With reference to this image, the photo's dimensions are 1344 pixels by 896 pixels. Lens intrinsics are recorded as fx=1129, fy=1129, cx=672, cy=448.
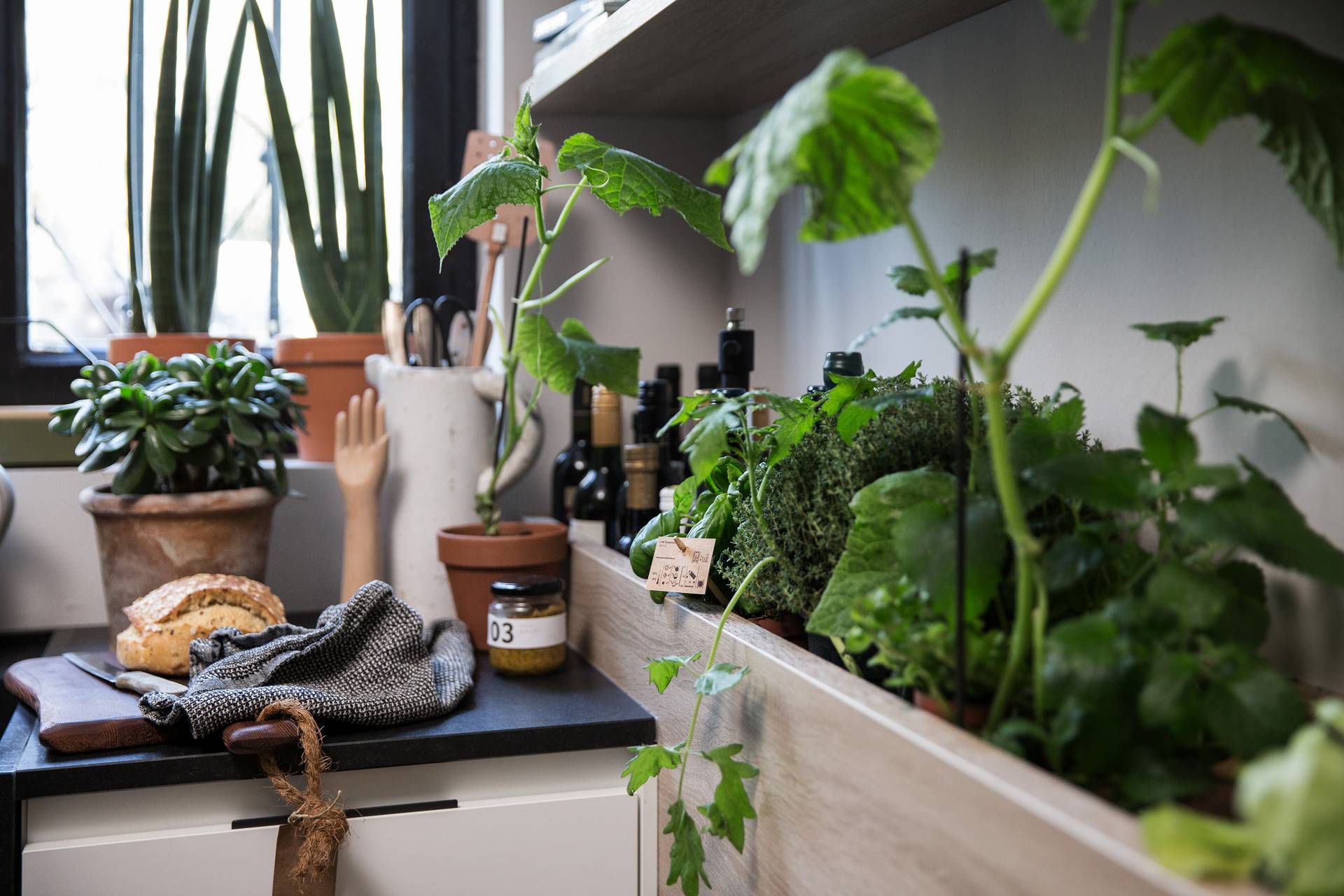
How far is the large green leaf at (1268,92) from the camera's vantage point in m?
0.52

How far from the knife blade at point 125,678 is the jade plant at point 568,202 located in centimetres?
50

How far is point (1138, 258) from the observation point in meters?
0.88

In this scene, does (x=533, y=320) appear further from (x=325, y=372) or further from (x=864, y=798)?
(x=864, y=798)

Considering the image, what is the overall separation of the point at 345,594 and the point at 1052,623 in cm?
102

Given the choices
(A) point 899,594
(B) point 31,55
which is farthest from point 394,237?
(A) point 899,594

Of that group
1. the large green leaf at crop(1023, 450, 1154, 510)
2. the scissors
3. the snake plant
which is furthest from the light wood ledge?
the snake plant

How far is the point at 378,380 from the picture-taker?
154 cm

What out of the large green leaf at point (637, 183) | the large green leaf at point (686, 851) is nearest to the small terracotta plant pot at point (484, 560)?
the large green leaf at point (637, 183)

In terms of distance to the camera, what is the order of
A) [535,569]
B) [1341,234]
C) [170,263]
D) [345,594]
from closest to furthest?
[1341,234], [535,569], [345,594], [170,263]

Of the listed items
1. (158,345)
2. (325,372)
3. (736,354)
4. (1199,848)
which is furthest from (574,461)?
(1199,848)

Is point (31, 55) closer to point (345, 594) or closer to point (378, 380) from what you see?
point (378, 380)

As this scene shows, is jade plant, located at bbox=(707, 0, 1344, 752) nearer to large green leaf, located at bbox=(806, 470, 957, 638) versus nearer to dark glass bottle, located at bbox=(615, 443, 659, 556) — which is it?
large green leaf, located at bbox=(806, 470, 957, 638)

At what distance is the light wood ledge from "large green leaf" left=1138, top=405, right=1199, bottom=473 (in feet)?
→ 0.60

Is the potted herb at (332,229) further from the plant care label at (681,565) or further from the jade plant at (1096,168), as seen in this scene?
the jade plant at (1096,168)
